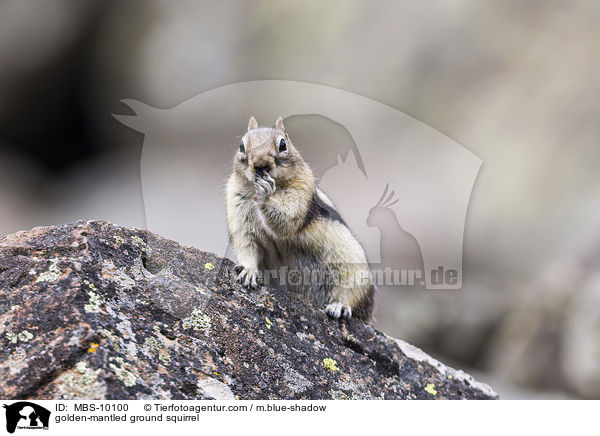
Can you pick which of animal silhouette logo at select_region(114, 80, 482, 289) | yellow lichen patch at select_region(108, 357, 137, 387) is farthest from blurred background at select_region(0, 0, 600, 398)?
yellow lichen patch at select_region(108, 357, 137, 387)

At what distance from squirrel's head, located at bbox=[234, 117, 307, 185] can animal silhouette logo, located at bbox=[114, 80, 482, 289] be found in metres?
3.15

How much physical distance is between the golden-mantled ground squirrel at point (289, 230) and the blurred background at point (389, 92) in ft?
12.9

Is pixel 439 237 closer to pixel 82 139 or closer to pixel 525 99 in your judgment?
pixel 525 99

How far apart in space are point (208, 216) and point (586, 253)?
5275mm

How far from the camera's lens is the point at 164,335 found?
104 inches

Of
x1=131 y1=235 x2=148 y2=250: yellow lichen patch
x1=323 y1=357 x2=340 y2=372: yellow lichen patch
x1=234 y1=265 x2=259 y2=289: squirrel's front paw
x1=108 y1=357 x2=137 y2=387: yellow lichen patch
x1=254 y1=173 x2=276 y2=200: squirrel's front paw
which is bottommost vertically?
x1=323 y1=357 x2=340 y2=372: yellow lichen patch

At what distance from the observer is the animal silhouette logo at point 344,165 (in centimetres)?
802

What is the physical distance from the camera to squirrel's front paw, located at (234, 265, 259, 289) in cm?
343

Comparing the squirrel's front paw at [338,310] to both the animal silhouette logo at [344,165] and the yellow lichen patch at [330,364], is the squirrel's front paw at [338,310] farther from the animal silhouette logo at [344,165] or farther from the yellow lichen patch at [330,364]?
the animal silhouette logo at [344,165]

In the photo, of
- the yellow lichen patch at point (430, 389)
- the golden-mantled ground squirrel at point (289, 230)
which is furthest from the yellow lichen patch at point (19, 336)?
the yellow lichen patch at point (430, 389)

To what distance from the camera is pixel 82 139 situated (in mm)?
10672

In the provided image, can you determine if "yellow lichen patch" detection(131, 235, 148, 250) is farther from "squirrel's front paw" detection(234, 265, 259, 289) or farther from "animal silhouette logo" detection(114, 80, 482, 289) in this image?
"animal silhouette logo" detection(114, 80, 482, 289)

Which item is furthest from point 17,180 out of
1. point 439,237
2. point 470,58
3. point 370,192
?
point 470,58
